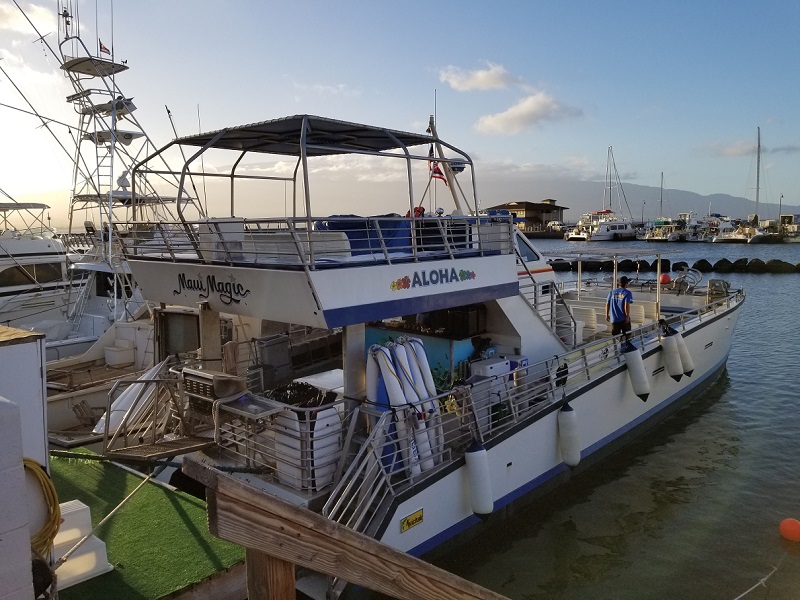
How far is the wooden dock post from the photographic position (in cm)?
210

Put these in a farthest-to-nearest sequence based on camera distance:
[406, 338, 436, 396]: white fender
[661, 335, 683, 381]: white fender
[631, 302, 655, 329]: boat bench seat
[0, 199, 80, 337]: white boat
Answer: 1. [0, 199, 80, 337]: white boat
2. [631, 302, 655, 329]: boat bench seat
3. [661, 335, 683, 381]: white fender
4. [406, 338, 436, 396]: white fender

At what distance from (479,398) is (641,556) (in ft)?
11.0

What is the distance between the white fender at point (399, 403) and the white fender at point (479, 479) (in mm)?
721

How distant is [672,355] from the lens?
40.8 ft

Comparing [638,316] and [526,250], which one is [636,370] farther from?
[638,316]

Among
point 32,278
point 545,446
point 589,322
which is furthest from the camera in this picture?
point 32,278

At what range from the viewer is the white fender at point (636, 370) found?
11.0 meters

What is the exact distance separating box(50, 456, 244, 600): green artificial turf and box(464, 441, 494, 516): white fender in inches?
117

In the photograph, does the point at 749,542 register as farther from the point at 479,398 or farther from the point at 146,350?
the point at 146,350

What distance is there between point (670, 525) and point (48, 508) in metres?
9.16

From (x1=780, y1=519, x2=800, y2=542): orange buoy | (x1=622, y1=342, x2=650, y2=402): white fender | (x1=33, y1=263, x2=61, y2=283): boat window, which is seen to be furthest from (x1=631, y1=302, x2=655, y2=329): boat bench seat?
(x1=33, y1=263, x2=61, y2=283): boat window

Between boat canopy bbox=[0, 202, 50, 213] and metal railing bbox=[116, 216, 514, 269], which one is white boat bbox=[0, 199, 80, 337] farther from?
metal railing bbox=[116, 216, 514, 269]

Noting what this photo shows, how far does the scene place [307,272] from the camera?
6.19 metres

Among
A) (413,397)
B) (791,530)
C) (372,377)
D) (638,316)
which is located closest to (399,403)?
(413,397)
